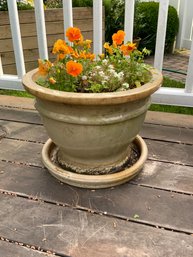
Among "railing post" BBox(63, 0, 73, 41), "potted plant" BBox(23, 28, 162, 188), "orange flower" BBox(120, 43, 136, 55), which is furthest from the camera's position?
"railing post" BBox(63, 0, 73, 41)

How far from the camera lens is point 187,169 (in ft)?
4.35

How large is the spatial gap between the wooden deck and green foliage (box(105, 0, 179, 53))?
123 inches

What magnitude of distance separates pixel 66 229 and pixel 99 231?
0.11 meters

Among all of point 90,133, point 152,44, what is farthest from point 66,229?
point 152,44

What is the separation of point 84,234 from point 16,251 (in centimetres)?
22

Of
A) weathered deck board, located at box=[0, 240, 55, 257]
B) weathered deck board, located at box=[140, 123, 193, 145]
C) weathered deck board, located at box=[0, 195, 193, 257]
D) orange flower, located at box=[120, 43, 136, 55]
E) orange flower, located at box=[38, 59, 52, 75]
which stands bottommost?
weathered deck board, located at box=[0, 240, 55, 257]

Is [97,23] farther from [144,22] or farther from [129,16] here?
[144,22]

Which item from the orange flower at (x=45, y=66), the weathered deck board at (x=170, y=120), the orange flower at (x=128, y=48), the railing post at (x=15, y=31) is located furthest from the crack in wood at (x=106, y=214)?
the railing post at (x=15, y=31)

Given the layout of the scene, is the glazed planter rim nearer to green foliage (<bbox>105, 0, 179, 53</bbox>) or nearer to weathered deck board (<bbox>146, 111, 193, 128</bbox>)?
weathered deck board (<bbox>146, 111, 193, 128</bbox>)

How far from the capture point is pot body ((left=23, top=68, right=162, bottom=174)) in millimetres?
1002

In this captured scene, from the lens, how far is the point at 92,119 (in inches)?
41.2

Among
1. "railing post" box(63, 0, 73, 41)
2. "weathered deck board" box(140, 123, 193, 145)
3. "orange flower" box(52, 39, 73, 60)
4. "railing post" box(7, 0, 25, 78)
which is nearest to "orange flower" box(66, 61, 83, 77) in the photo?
"orange flower" box(52, 39, 73, 60)

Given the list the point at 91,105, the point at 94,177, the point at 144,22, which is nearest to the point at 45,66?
the point at 91,105

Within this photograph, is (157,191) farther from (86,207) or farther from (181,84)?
(181,84)
